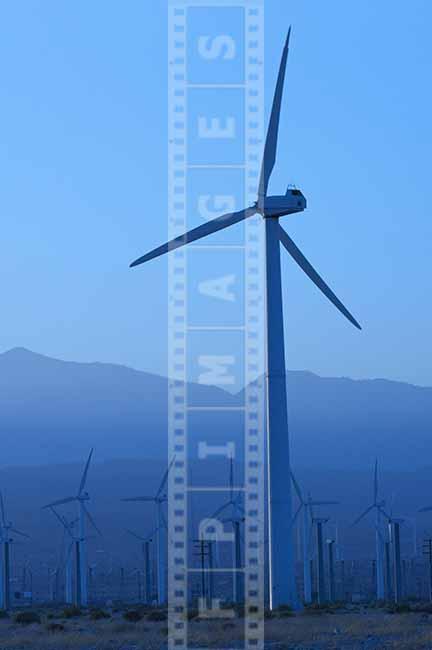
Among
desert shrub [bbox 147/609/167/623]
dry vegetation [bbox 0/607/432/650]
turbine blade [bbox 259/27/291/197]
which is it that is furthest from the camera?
turbine blade [bbox 259/27/291/197]

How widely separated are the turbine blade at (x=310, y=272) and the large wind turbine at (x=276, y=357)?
1.5 inches

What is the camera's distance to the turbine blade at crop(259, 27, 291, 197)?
54.7 meters

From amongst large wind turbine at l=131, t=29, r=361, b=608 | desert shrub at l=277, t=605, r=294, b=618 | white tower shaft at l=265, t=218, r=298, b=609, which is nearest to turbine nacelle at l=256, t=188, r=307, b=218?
large wind turbine at l=131, t=29, r=361, b=608

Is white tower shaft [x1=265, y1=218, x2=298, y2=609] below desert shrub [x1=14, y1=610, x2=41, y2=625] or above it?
above

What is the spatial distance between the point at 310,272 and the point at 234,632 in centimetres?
1890

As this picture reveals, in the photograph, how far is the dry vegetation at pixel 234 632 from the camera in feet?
127

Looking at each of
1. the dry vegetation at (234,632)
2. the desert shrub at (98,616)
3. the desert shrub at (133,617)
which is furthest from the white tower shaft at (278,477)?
the desert shrub at (98,616)

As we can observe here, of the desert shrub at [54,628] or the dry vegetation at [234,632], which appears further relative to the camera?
the desert shrub at [54,628]

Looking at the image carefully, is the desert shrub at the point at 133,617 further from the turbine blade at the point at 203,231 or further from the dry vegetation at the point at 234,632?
the turbine blade at the point at 203,231

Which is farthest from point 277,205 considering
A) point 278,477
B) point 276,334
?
point 278,477

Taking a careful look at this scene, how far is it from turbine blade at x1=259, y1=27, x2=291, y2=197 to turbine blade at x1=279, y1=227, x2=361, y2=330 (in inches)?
77.6

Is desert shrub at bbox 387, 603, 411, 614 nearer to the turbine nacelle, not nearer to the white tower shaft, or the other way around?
the white tower shaft

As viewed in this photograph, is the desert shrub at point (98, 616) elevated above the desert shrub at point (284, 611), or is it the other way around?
the desert shrub at point (284, 611)

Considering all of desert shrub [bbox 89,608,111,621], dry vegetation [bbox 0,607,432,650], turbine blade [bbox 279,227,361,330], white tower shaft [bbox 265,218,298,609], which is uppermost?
turbine blade [bbox 279,227,361,330]
